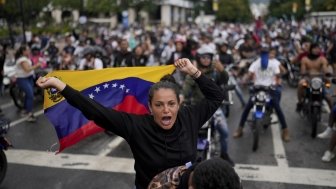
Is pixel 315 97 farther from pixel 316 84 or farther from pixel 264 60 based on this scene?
pixel 264 60

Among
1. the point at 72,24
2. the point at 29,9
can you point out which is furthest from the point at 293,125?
the point at 72,24

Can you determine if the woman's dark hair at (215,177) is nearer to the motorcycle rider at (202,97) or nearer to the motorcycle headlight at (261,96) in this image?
the motorcycle rider at (202,97)

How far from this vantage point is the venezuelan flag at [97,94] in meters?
3.91

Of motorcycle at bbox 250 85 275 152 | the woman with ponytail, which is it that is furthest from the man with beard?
the woman with ponytail

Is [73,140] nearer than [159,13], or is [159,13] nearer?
[73,140]

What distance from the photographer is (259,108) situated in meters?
7.62

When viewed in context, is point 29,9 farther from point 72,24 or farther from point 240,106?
point 240,106

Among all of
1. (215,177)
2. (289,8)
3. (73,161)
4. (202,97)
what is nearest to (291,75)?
(202,97)

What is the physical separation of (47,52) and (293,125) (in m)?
9.99

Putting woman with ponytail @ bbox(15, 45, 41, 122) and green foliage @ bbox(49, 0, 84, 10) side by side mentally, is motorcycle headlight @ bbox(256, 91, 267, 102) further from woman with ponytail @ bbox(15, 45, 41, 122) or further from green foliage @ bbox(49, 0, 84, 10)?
green foliage @ bbox(49, 0, 84, 10)

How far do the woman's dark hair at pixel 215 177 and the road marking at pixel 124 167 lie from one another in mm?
4212

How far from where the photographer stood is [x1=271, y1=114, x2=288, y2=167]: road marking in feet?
22.3

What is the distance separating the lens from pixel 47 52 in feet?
51.6

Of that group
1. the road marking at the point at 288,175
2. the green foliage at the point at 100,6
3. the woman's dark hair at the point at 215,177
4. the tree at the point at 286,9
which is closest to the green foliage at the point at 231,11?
the tree at the point at 286,9
